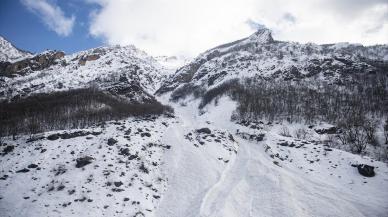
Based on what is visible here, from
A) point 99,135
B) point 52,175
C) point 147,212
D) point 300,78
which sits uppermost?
point 300,78

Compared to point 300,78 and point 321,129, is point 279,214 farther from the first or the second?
point 300,78

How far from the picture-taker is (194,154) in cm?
5166

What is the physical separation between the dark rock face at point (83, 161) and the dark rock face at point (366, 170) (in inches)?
1645

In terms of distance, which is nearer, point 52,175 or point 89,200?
point 89,200

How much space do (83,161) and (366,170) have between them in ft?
142

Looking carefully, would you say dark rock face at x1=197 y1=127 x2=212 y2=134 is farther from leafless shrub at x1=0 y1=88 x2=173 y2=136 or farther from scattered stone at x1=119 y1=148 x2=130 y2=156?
leafless shrub at x1=0 y1=88 x2=173 y2=136

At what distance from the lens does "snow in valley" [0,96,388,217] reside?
3253cm

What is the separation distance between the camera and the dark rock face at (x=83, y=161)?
40750 mm

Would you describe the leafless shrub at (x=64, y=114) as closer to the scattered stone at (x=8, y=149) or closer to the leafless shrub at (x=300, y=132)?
the scattered stone at (x=8, y=149)

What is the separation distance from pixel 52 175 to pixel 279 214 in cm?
2988

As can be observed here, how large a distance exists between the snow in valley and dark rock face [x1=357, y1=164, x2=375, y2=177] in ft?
2.71

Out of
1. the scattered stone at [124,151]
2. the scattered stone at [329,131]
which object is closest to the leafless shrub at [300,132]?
the scattered stone at [329,131]

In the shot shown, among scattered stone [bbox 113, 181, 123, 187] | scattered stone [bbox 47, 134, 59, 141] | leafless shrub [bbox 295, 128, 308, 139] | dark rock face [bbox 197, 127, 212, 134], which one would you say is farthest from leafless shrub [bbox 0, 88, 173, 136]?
leafless shrub [bbox 295, 128, 308, 139]

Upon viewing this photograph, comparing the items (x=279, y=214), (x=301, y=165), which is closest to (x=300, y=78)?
(x=301, y=165)
